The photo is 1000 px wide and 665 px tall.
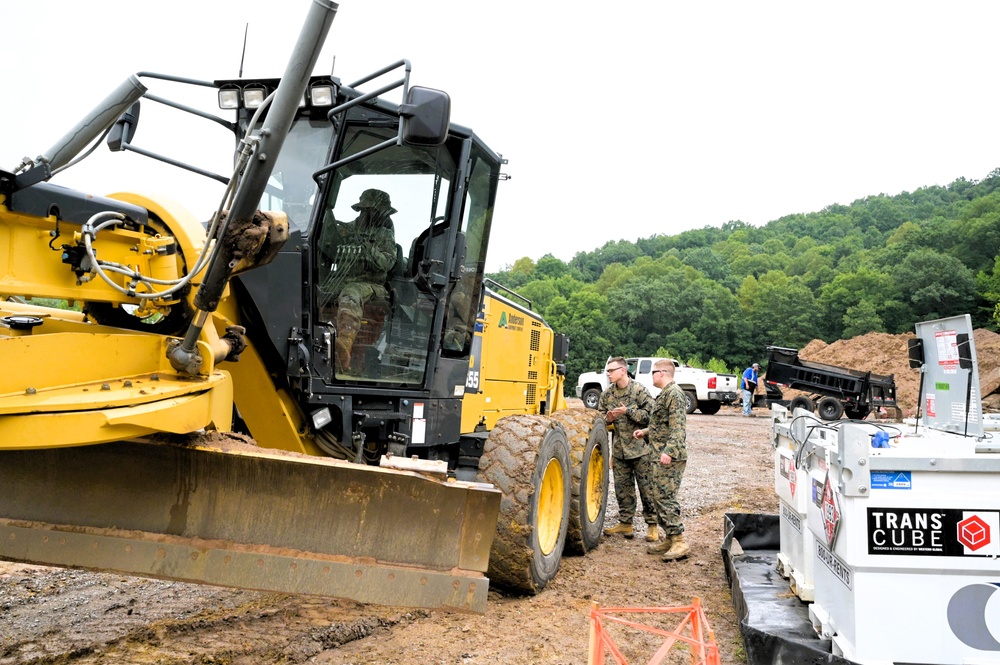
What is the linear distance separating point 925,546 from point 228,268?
122 inches

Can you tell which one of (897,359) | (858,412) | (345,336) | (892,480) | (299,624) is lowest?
(299,624)

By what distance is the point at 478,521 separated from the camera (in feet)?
12.1

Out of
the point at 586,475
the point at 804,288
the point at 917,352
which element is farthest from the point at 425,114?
the point at 804,288

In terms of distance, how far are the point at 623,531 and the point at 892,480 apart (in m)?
4.99

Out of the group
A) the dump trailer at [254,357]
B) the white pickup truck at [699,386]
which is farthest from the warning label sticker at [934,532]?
the white pickup truck at [699,386]

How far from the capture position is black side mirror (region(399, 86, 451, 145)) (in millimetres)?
3256

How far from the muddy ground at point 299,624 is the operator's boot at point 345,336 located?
4.96 feet

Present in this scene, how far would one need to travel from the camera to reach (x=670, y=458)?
723 cm

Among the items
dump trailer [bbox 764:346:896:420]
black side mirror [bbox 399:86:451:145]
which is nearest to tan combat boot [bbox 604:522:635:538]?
black side mirror [bbox 399:86:451:145]

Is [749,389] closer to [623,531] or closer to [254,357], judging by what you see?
[623,531]

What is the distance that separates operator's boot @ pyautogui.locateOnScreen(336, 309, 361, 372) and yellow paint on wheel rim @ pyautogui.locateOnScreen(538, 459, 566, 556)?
183 cm

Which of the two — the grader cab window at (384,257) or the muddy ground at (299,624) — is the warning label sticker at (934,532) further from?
the grader cab window at (384,257)

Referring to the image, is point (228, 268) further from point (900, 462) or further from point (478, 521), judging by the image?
point (900, 462)

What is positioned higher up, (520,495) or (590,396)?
(590,396)
